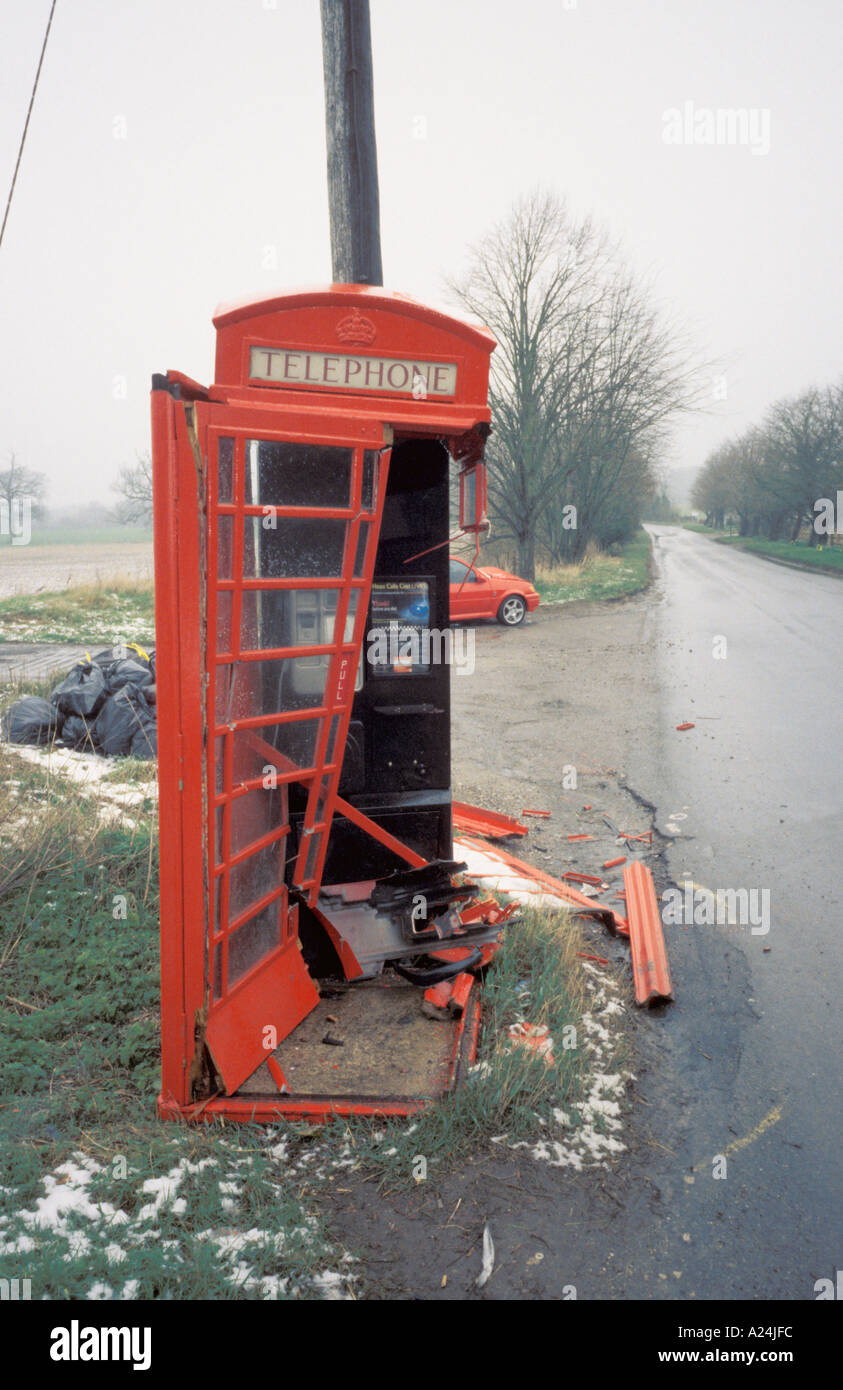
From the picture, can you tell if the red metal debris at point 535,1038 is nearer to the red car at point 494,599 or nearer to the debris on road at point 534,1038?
the debris on road at point 534,1038

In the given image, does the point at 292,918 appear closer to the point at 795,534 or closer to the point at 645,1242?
the point at 645,1242

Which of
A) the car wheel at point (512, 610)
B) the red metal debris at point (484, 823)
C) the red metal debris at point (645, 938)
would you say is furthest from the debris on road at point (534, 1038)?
the car wheel at point (512, 610)

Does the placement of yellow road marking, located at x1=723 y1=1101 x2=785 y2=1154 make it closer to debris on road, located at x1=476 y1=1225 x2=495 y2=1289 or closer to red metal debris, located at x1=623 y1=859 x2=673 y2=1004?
red metal debris, located at x1=623 y1=859 x2=673 y2=1004

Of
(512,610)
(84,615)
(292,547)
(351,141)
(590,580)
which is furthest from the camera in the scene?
(590,580)

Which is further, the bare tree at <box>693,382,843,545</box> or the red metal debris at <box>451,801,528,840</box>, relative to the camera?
the bare tree at <box>693,382,843,545</box>

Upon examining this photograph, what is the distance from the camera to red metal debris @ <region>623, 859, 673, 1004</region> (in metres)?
4.02

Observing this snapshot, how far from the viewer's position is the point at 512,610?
17.4m

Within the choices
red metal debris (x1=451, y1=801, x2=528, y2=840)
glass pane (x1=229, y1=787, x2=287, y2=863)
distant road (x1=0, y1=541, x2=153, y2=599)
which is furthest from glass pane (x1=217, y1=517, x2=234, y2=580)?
distant road (x1=0, y1=541, x2=153, y2=599)

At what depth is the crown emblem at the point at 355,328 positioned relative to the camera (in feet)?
11.1

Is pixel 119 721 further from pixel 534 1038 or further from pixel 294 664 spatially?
pixel 534 1038

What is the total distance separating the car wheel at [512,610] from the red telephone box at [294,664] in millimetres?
13128

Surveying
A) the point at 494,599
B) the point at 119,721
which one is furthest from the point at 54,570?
the point at 119,721

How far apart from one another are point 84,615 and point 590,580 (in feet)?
51.5

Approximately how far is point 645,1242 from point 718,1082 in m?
0.99
